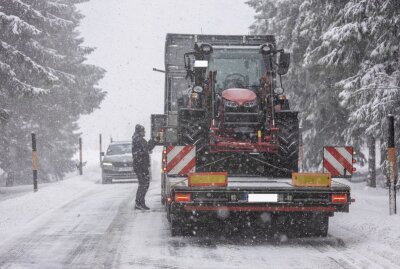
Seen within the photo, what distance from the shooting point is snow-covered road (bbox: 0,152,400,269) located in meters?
7.58

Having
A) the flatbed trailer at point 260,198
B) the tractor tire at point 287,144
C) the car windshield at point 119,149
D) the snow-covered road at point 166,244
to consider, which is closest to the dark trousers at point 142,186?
the snow-covered road at point 166,244

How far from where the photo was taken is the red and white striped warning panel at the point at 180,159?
10.1 m

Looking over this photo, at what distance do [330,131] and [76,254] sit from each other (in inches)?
674

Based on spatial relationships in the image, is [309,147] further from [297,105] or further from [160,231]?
[160,231]

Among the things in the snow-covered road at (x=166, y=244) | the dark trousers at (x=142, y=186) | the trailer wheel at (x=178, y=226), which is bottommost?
the snow-covered road at (x=166, y=244)

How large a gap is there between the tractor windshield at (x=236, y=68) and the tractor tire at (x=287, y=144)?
0.78 m

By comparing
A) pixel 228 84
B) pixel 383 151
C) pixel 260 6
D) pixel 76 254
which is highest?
pixel 260 6

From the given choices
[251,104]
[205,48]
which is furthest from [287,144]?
[205,48]

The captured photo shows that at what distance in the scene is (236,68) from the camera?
39.0 feet

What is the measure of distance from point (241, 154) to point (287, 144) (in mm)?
893

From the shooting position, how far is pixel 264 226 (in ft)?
33.4

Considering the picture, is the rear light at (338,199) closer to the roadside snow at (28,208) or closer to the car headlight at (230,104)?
the car headlight at (230,104)

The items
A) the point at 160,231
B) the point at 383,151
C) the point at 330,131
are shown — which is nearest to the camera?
the point at 160,231

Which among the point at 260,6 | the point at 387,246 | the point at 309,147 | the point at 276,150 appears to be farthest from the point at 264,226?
the point at 260,6
